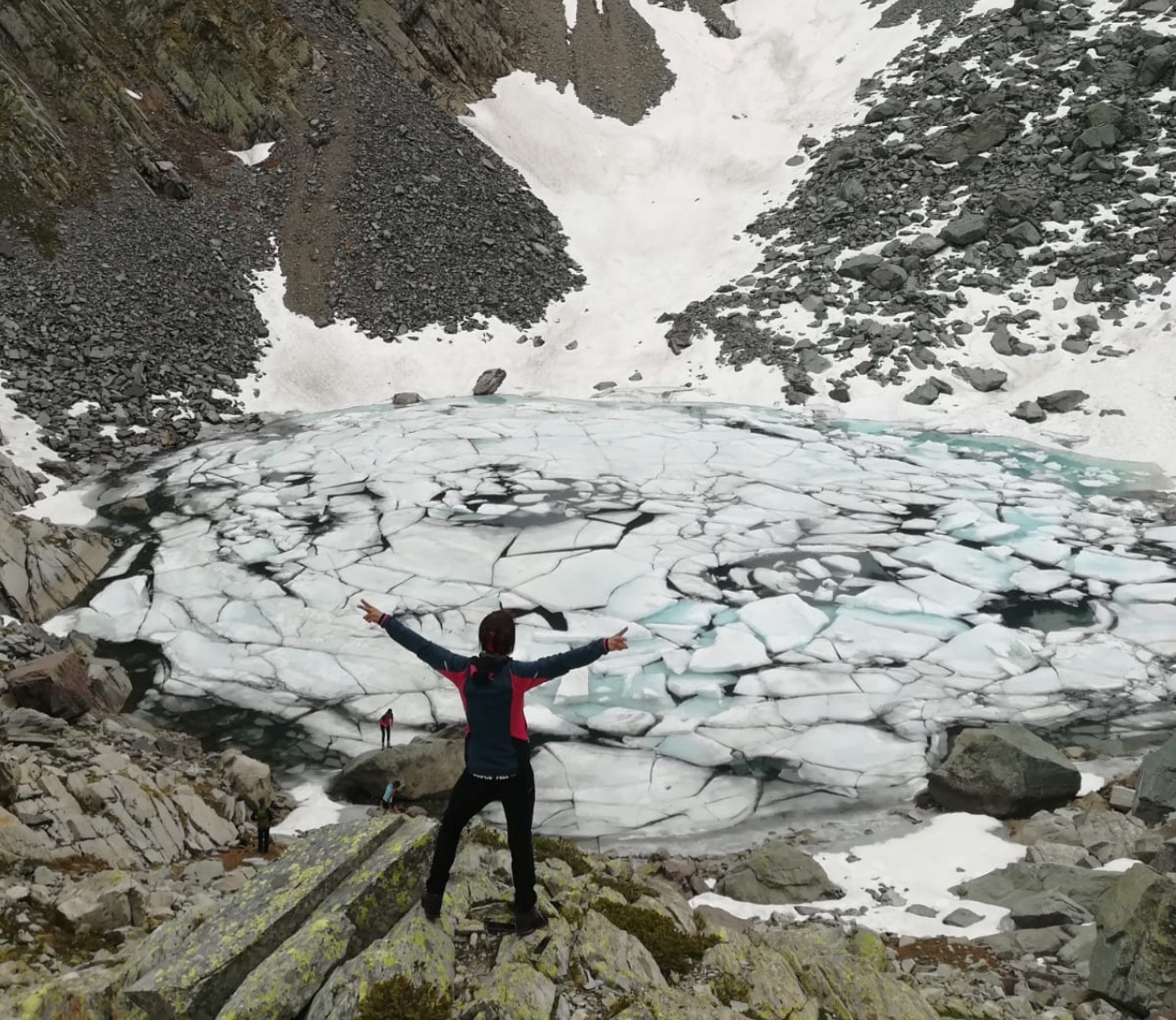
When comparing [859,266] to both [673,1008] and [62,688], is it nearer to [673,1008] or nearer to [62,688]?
[62,688]

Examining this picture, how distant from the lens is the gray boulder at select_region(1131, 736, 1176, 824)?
6.75 metres

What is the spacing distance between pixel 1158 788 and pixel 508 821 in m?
5.56

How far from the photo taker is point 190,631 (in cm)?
1033

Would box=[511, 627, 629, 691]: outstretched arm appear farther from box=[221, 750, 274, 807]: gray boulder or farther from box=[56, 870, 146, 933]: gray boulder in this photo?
box=[221, 750, 274, 807]: gray boulder

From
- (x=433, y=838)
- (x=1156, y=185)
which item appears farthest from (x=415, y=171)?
(x=433, y=838)

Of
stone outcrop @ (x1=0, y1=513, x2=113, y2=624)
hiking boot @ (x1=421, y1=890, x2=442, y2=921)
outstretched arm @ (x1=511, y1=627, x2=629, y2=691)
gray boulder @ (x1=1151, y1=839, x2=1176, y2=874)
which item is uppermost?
stone outcrop @ (x1=0, y1=513, x2=113, y2=624)

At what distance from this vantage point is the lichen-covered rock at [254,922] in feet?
11.6

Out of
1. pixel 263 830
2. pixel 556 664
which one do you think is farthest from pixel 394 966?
pixel 263 830

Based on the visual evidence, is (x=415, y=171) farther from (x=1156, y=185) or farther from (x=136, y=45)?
(x=1156, y=185)

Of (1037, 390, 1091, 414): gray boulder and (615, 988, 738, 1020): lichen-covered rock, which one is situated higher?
(1037, 390, 1091, 414): gray boulder

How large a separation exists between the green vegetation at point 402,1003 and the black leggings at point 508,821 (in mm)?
520

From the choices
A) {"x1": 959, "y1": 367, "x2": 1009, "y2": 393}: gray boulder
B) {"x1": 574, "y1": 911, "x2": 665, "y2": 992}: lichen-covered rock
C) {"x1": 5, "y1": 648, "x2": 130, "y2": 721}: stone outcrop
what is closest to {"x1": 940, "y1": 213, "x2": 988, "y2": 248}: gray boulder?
{"x1": 959, "y1": 367, "x2": 1009, "y2": 393}: gray boulder

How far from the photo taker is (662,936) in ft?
15.0

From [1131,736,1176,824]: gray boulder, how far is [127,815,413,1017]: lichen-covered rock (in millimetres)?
5828
